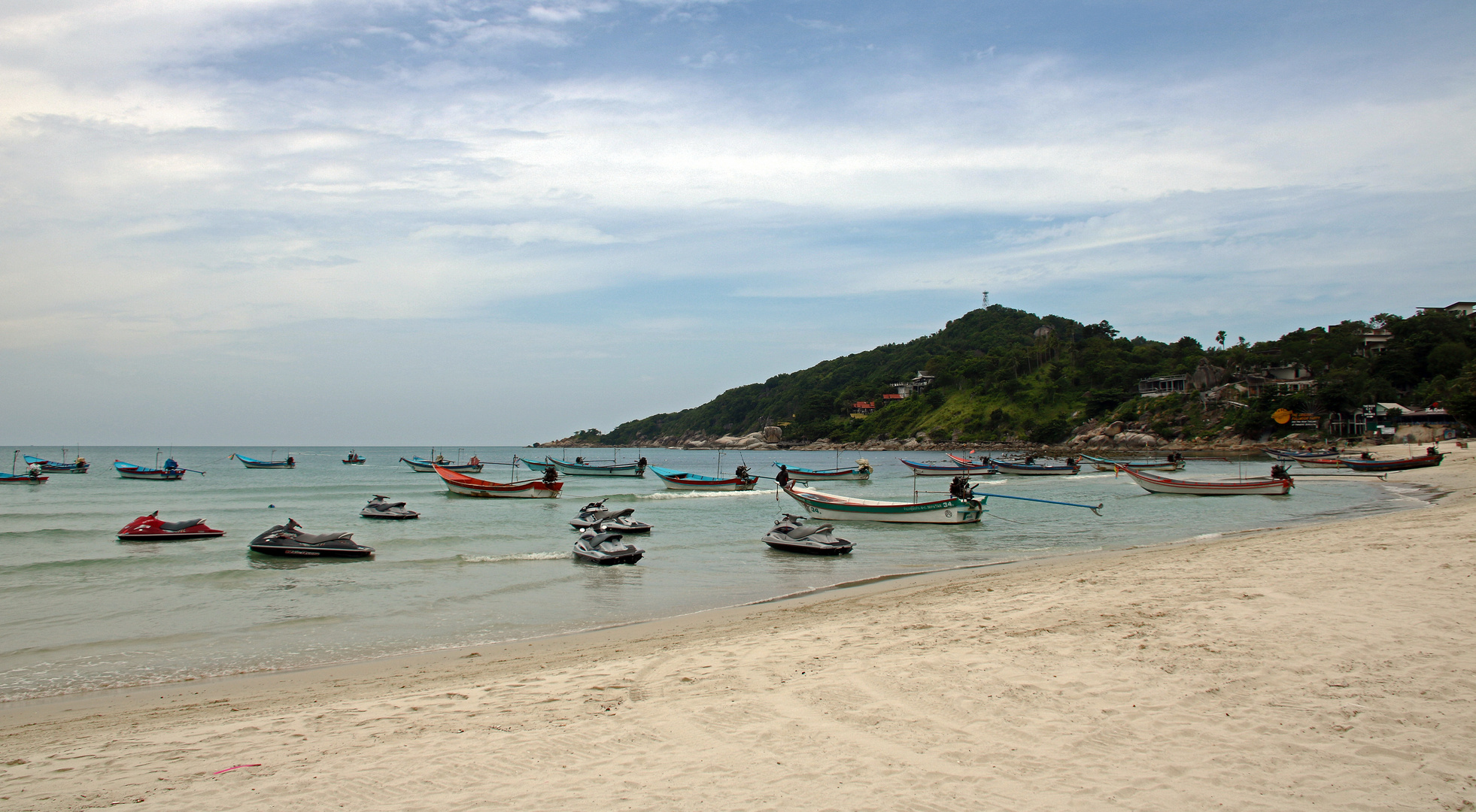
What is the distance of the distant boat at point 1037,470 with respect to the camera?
5581 cm

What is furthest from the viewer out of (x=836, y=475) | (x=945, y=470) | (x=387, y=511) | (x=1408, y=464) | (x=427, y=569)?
(x=945, y=470)

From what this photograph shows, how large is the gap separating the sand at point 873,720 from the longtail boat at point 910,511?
16.4 metres

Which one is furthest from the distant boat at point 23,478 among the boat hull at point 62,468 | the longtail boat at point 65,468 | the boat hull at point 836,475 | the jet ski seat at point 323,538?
the boat hull at point 836,475

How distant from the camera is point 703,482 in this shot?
4944cm

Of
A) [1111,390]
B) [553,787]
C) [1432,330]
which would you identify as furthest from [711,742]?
[1111,390]

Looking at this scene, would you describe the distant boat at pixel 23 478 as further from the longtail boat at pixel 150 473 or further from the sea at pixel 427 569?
the sea at pixel 427 569

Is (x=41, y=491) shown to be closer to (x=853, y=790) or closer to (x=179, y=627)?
(x=179, y=627)

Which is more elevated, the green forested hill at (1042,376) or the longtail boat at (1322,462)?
the green forested hill at (1042,376)

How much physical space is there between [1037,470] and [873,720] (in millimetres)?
54404

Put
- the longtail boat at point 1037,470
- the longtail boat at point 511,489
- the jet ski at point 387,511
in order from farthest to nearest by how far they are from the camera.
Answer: the longtail boat at point 1037,470 < the longtail boat at point 511,489 < the jet ski at point 387,511

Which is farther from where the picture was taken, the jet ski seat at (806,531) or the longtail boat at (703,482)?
the longtail boat at (703,482)

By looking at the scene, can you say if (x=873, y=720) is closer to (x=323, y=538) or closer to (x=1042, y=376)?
(x=323, y=538)


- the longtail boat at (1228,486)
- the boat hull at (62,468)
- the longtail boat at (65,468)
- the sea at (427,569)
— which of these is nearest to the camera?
the sea at (427,569)

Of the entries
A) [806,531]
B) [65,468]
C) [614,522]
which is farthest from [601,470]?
[65,468]
